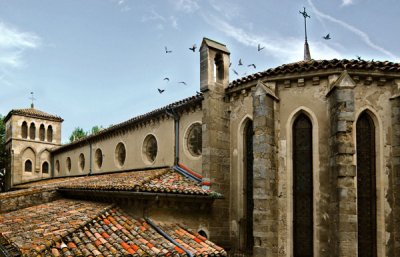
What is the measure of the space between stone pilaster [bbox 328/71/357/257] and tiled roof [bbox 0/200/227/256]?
3025mm

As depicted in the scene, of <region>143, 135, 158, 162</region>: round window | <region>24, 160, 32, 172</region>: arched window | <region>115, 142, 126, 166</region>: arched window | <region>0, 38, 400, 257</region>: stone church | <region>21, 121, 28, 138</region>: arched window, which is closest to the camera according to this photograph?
<region>0, 38, 400, 257</region>: stone church

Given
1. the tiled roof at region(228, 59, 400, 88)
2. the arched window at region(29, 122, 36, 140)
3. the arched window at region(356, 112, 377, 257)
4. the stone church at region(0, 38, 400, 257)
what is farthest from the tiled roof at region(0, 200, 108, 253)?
the arched window at region(29, 122, 36, 140)

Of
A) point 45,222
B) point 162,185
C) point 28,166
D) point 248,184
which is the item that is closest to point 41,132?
point 28,166

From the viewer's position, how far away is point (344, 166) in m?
9.38

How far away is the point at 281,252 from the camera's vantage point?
33.7ft

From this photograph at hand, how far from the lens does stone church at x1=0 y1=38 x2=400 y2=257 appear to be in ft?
31.4

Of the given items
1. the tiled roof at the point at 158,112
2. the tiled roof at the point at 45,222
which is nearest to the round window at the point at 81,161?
the tiled roof at the point at 158,112

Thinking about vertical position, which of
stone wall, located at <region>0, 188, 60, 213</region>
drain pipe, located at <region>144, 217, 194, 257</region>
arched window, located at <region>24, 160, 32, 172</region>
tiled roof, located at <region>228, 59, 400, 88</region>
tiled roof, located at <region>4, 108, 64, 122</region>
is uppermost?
tiled roof, located at <region>4, 108, 64, 122</region>

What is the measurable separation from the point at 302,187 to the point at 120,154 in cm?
1140

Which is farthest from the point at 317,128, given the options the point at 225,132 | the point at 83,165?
the point at 83,165

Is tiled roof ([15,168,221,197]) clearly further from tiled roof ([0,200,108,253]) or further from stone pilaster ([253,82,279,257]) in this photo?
stone pilaster ([253,82,279,257])

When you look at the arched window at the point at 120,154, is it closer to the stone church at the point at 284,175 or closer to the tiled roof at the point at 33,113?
the stone church at the point at 284,175

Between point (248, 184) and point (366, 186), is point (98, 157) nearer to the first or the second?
point (248, 184)

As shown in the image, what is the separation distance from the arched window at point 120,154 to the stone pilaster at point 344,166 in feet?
39.3
